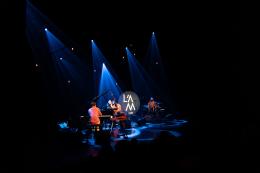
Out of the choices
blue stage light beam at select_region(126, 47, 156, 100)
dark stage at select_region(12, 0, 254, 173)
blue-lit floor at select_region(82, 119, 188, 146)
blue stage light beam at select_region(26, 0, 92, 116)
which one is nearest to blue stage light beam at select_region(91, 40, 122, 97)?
dark stage at select_region(12, 0, 254, 173)

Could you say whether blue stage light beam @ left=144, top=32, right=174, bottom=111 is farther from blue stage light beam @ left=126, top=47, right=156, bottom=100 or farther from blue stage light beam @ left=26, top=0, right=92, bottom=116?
blue stage light beam @ left=26, top=0, right=92, bottom=116

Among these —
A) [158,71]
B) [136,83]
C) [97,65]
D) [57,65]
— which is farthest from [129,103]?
[57,65]

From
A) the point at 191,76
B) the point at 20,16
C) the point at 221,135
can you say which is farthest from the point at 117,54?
the point at 221,135

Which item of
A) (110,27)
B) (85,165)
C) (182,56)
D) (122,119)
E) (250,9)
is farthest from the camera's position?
(182,56)

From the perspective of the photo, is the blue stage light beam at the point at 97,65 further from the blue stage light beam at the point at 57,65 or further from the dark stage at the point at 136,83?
the blue stage light beam at the point at 57,65

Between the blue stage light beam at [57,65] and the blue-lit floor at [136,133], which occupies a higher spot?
the blue stage light beam at [57,65]

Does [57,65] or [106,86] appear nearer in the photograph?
[57,65]

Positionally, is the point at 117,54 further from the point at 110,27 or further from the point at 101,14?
the point at 101,14

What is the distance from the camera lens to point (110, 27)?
15688 millimetres

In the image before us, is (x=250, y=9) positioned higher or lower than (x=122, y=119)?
higher

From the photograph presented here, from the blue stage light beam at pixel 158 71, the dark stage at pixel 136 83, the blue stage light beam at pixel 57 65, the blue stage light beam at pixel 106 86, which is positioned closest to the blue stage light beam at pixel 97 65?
the dark stage at pixel 136 83

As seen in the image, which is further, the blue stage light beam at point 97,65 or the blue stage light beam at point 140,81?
the blue stage light beam at point 140,81

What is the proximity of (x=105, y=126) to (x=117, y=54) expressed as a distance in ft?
28.8

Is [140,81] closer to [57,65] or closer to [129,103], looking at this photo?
[129,103]
